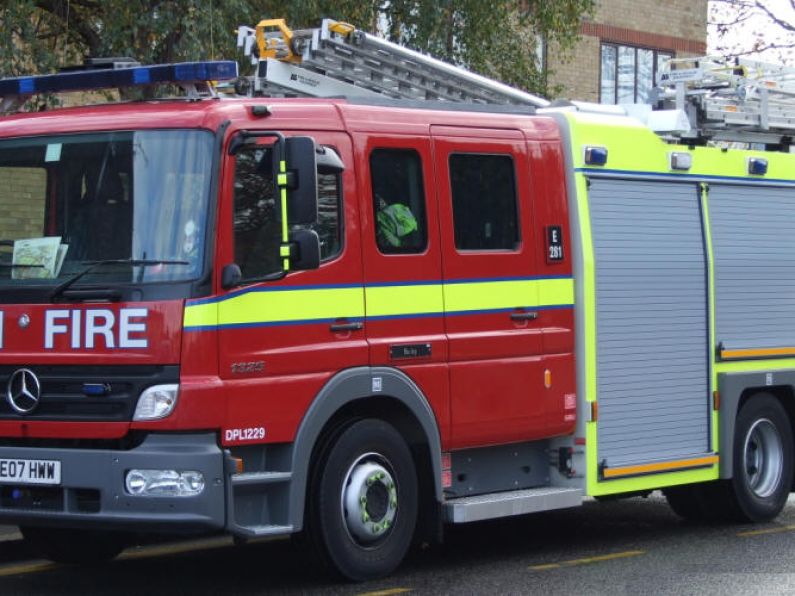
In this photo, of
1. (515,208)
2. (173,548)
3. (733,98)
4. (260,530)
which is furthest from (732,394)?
(260,530)

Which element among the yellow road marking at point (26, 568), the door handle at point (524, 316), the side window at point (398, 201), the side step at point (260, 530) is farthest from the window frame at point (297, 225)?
the yellow road marking at point (26, 568)

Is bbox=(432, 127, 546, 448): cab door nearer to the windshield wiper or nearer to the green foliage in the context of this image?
the windshield wiper

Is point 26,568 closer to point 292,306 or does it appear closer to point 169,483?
point 169,483

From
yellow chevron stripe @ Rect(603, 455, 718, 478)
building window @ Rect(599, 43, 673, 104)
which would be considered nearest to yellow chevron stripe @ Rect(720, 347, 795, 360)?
yellow chevron stripe @ Rect(603, 455, 718, 478)

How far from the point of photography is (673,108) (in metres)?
12.2

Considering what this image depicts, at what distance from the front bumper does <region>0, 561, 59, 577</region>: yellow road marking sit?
165 centimetres

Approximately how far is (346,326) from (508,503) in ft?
5.56

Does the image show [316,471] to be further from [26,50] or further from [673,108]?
[26,50]

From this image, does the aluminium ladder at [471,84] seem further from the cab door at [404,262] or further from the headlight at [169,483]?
the headlight at [169,483]

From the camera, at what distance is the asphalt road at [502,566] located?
9.22 metres

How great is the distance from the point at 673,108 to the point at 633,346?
7.33 ft

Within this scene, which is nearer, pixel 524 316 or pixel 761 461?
pixel 524 316

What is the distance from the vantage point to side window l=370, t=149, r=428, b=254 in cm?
928

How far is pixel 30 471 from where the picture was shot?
8406 mm
